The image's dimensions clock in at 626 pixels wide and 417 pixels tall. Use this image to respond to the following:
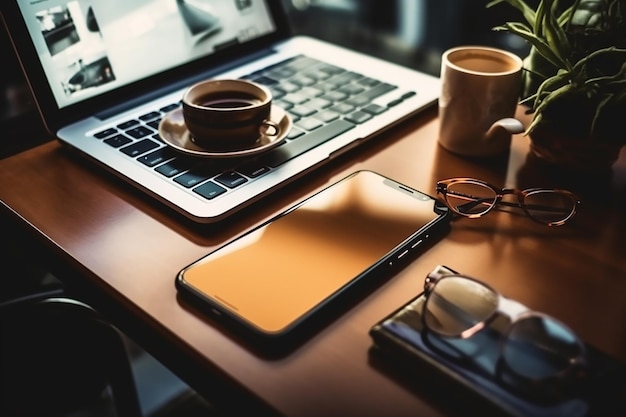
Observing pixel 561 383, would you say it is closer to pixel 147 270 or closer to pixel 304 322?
pixel 304 322

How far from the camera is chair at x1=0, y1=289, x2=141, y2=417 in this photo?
0.70 metres

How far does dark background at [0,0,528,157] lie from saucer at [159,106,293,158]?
909mm

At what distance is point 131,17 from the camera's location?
32.3 inches

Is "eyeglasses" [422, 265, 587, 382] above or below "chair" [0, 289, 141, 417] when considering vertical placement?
above

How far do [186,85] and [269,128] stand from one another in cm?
19

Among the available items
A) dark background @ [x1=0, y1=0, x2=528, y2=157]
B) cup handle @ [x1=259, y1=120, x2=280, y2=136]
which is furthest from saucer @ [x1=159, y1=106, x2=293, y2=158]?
dark background @ [x1=0, y1=0, x2=528, y2=157]

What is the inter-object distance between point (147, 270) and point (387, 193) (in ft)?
0.83

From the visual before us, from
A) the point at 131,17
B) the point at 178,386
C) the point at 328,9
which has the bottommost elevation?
the point at 178,386

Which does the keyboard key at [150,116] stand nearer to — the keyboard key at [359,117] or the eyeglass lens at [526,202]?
the keyboard key at [359,117]

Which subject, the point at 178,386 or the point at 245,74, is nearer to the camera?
the point at 245,74

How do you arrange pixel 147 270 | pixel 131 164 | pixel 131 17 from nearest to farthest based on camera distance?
pixel 147 270, pixel 131 164, pixel 131 17

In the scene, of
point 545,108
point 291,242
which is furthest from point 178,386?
point 545,108

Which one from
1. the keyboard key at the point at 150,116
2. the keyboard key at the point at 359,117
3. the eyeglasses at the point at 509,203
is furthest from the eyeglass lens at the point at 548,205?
the keyboard key at the point at 150,116

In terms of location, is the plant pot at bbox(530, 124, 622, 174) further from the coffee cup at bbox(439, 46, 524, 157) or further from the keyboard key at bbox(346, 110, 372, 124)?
the keyboard key at bbox(346, 110, 372, 124)
